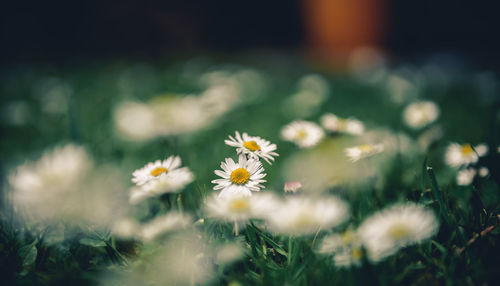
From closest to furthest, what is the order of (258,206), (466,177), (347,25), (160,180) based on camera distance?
(258,206) < (160,180) < (466,177) < (347,25)

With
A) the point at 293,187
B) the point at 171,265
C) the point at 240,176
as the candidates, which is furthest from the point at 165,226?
the point at 293,187

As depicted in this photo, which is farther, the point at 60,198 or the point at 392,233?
the point at 60,198

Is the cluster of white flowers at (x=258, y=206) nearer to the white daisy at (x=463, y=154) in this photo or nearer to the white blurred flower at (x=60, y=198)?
the white blurred flower at (x=60, y=198)

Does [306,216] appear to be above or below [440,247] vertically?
above

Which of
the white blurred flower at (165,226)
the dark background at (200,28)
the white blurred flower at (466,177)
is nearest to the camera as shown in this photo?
the white blurred flower at (165,226)

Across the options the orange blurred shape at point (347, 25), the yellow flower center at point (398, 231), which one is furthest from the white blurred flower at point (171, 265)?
the orange blurred shape at point (347, 25)

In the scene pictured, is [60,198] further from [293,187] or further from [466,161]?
[466,161]

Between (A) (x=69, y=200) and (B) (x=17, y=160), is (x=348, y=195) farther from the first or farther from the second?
(B) (x=17, y=160)
